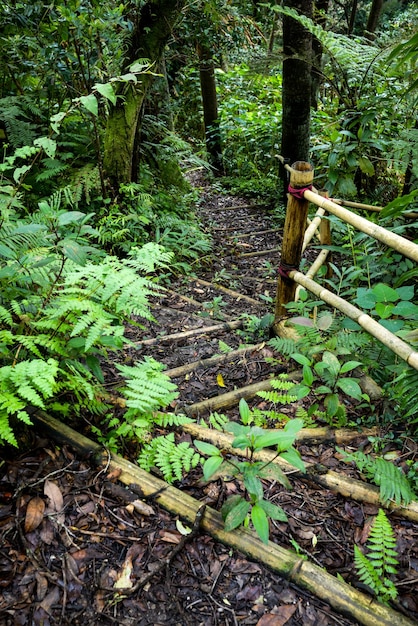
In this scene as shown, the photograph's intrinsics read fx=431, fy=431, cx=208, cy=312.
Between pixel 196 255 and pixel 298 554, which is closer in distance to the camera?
pixel 298 554

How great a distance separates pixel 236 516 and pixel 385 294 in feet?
4.41

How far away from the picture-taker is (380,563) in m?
1.48

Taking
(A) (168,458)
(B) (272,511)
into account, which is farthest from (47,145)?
(B) (272,511)

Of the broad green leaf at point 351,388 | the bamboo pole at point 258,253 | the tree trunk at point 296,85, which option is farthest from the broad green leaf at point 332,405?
the tree trunk at point 296,85

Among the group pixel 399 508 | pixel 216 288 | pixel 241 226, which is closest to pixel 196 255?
pixel 216 288

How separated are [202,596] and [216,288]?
12.2ft

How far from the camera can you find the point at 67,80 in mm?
4453

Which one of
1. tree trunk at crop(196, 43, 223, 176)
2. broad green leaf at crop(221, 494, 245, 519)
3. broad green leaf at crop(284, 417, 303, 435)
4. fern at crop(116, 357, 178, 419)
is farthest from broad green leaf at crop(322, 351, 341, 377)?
tree trunk at crop(196, 43, 223, 176)

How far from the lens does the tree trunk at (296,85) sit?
5.89 meters

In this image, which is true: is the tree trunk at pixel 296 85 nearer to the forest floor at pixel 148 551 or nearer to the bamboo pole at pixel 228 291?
the bamboo pole at pixel 228 291

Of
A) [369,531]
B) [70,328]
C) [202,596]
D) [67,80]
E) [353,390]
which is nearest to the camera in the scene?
[202,596]

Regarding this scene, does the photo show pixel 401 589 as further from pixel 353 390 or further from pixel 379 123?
pixel 379 123

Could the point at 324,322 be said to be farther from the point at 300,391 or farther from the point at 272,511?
the point at 272,511

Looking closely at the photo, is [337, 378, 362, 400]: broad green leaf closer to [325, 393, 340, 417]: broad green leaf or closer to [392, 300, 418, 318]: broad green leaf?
[325, 393, 340, 417]: broad green leaf
